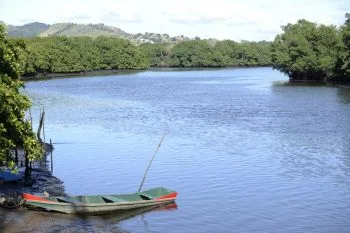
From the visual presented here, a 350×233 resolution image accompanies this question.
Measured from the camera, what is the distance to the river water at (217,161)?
89.6 feet

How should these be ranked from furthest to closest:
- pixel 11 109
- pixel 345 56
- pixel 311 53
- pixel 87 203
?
pixel 311 53
pixel 345 56
pixel 87 203
pixel 11 109

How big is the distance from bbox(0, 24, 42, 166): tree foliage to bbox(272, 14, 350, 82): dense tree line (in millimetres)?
104635

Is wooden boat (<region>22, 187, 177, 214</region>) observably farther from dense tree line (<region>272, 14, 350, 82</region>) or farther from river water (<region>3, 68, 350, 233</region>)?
dense tree line (<region>272, 14, 350, 82</region>)

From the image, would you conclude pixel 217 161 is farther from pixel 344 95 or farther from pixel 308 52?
pixel 308 52

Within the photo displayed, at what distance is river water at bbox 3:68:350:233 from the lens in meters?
27.3

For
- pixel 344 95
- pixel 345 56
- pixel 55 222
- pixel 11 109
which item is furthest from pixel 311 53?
pixel 11 109

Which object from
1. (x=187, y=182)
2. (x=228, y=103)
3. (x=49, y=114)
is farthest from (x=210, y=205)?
(x=228, y=103)

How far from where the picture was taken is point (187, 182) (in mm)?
34750

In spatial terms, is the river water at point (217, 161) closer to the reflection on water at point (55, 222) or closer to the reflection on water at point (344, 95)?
the reflection on water at point (55, 222)

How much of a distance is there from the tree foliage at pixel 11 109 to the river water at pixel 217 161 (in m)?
4.68

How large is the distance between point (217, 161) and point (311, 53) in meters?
96.4

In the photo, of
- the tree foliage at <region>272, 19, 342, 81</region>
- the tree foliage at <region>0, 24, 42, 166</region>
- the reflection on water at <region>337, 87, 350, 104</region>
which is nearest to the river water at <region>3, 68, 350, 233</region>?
the reflection on water at <region>337, 87, 350, 104</region>

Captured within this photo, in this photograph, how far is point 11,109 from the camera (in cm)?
2086

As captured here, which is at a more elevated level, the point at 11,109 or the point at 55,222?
the point at 11,109
